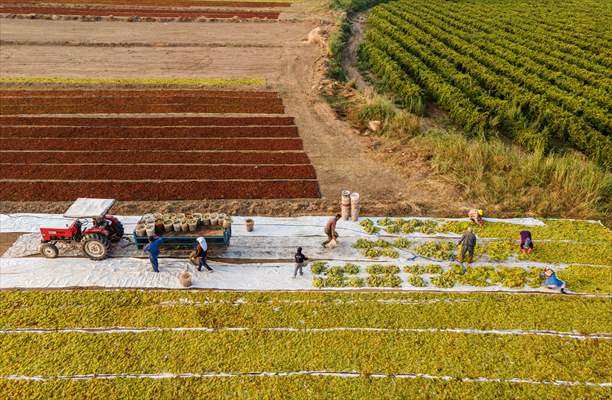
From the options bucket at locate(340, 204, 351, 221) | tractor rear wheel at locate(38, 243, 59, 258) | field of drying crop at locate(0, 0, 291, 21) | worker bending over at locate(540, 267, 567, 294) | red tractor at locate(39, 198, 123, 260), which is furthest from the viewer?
field of drying crop at locate(0, 0, 291, 21)

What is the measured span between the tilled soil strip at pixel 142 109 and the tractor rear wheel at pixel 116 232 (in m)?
11.0

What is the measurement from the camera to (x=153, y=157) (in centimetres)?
1755

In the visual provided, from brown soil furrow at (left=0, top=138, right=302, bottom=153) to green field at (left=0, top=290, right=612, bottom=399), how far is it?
901 cm

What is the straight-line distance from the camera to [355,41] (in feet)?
123

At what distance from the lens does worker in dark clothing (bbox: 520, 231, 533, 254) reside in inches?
474

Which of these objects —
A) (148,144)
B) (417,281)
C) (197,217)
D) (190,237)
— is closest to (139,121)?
(148,144)

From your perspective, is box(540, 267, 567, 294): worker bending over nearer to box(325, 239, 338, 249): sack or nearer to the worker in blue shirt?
box(325, 239, 338, 249): sack

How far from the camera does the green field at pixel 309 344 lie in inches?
335

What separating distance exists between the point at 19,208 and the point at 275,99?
14105mm

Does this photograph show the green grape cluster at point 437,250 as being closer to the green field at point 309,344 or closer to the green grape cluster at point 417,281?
the green grape cluster at point 417,281

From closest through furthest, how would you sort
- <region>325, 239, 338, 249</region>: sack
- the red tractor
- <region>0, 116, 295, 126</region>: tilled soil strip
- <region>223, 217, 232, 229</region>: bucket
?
the red tractor < <region>223, 217, 232, 229</region>: bucket < <region>325, 239, 338, 249</region>: sack < <region>0, 116, 295, 126</region>: tilled soil strip

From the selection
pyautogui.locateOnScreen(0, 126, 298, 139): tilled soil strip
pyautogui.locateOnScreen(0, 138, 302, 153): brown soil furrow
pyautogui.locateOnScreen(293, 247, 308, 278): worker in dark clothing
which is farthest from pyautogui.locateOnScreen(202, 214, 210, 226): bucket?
pyautogui.locateOnScreen(0, 126, 298, 139): tilled soil strip

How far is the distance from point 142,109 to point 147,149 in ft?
16.0

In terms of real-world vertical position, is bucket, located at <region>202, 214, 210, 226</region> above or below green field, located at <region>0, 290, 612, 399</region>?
above
